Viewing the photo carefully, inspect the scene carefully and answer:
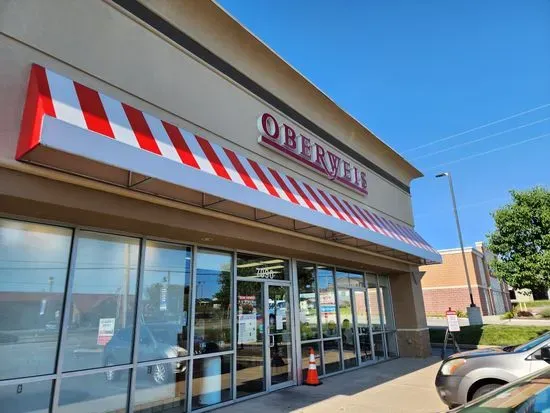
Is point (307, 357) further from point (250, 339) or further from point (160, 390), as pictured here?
point (160, 390)

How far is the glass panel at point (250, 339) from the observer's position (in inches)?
328

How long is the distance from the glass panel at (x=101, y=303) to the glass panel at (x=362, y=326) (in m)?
8.24

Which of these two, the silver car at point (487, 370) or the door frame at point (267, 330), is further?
the door frame at point (267, 330)

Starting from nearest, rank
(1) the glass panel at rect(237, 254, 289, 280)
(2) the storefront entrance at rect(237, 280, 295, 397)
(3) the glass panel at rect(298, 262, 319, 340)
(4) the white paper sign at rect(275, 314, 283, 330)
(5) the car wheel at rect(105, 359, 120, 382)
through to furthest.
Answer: (5) the car wheel at rect(105, 359, 120, 382) → (2) the storefront entrance at rect(237, 280, 295, 397) → (1) the glass panel at rect(237, 254, 289, 280) → (4) the white paper sign at rect(275, 314, 283, 330) → (3) the glass panel at rect(298, 262, 319, 340)

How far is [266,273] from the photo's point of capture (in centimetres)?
947

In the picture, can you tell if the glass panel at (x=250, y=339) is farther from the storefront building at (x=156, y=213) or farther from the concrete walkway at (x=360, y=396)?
the concrete walkway at (x=360, y=396)

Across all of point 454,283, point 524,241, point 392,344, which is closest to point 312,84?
point 392,344

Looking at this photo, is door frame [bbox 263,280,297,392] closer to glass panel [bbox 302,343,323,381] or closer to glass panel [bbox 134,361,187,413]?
glass panel [bbox 302,343,323,381]

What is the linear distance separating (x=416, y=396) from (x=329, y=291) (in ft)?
13.0

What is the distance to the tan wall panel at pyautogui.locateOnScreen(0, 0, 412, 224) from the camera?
470 cm

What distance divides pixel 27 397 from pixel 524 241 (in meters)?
24.6

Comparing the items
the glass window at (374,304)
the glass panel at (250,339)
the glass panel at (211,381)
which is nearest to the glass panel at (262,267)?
the glass panel at (250,339)

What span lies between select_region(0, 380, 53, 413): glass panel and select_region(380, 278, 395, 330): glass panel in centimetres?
1153

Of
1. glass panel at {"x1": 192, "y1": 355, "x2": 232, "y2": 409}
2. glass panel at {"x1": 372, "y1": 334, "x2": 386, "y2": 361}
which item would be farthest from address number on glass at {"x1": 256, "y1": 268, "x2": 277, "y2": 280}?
glass panel at {"x1": 372, "y1": 334, "x2": 386, "y2": 361}
